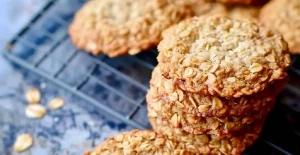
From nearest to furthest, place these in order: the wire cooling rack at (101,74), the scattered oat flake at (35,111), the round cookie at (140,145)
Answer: the round cookie at (140,145)
the wire cooling rack at (101,74)
the scattered oat flake at (35,111)

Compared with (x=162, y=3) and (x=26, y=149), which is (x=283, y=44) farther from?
(x=26, y=149)

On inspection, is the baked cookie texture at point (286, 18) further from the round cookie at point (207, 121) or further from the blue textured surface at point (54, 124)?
the blue textured surface at point (54, 124)

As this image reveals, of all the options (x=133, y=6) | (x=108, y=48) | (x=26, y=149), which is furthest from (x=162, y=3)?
(x=26, y=149)

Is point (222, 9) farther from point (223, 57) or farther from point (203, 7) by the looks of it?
point (223, 57)

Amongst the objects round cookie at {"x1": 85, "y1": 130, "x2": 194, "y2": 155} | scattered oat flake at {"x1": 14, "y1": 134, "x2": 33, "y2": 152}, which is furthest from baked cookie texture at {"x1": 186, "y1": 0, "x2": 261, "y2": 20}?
scattered oat flake at {"x1": 14, "y1": 134, "x2": 33, "y2": 152}

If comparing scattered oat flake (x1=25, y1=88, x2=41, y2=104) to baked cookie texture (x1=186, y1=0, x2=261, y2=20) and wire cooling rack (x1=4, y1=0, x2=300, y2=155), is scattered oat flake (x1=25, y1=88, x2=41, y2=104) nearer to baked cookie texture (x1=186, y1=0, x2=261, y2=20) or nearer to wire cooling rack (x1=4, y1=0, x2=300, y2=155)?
wire cooling rack (x1=4, y1=0, x2=300, y2=155)

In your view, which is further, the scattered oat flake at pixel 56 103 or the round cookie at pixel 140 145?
the scattered oat flake at pixel 56 103

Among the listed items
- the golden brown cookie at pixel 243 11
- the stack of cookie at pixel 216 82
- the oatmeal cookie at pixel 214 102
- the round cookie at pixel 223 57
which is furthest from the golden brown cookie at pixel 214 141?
the golden brown cookie at pixel 243 11
